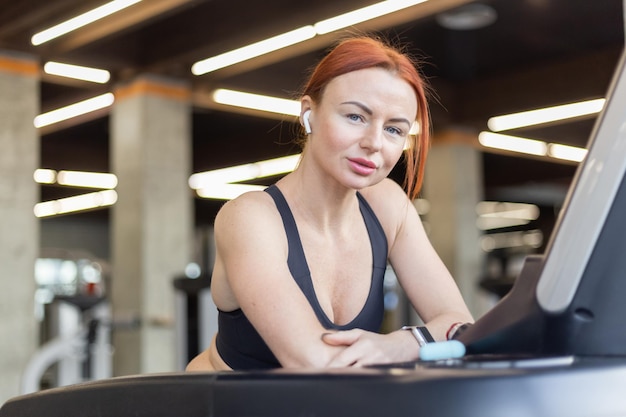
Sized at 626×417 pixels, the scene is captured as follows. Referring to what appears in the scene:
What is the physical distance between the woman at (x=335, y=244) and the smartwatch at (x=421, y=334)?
0.01 m

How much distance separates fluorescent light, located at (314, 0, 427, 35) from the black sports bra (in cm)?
477

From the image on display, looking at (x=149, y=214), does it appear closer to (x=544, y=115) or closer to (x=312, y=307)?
(x=544, y=115)

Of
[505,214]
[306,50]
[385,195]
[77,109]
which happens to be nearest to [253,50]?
[306,50]

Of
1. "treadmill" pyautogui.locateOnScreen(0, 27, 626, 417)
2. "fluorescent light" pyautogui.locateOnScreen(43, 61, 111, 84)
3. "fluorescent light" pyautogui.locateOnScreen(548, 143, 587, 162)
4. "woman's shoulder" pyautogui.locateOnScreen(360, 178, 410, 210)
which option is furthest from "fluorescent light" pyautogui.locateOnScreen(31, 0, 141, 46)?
"fluorescent light" pyautogui.locateOnScreen(548, 143, 587, 162)

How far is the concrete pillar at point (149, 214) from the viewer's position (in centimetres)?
770

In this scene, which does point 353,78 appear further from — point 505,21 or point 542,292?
point 505,21

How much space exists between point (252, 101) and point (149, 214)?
1577mm

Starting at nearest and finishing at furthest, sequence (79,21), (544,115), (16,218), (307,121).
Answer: (307,121), (79,21), (16,218), (544,115)

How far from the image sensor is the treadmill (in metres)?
0.61

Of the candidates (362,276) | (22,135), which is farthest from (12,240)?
(362,276)

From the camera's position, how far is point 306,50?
6910 mm

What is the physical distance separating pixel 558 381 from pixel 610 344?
0.11 m

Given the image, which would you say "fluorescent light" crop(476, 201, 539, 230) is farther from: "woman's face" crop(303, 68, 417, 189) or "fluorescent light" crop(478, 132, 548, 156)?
"woman's face" crop(303, 68, 417, 189)

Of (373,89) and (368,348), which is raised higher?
(373,89)
